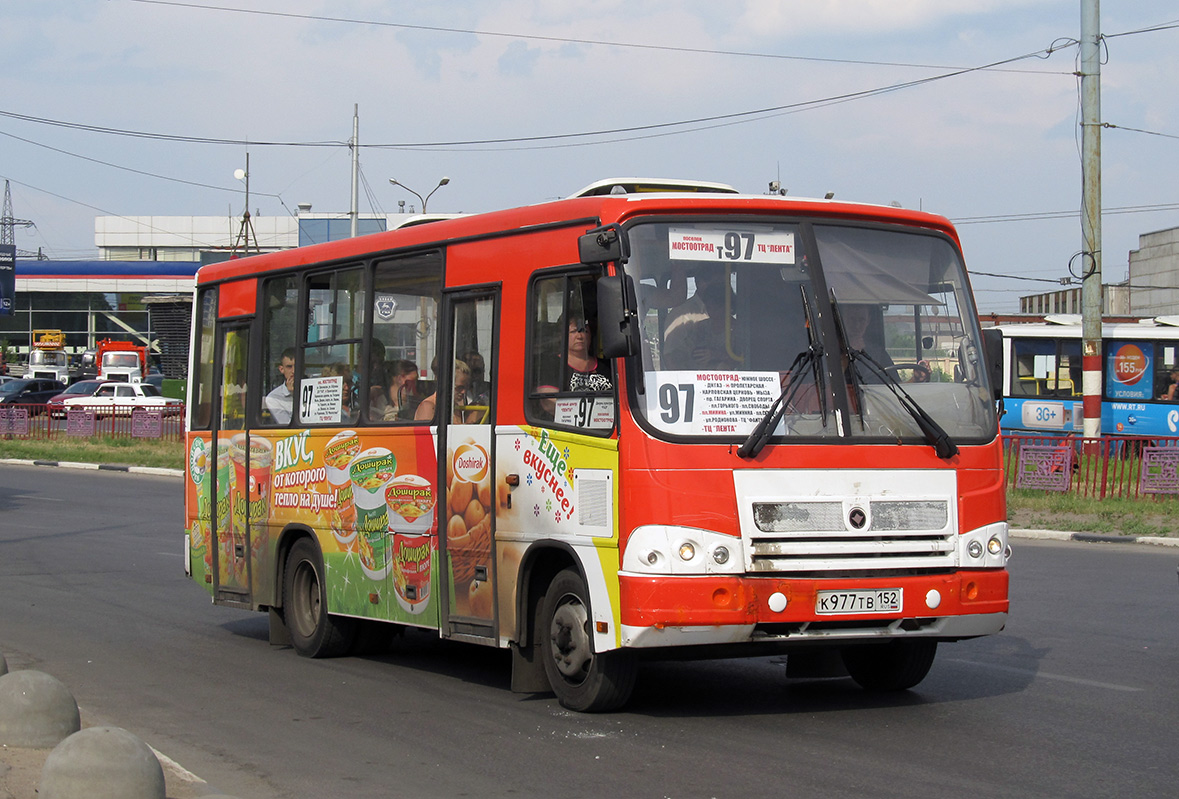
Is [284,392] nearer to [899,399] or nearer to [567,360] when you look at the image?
[567,360]

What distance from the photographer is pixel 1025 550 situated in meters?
18.1

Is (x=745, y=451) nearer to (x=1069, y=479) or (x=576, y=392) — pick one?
(x=576, y=392)

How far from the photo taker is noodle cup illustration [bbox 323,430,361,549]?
1022cm

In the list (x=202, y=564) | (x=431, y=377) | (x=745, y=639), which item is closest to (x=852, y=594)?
(x=745, y=639)

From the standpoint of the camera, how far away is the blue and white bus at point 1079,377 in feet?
109

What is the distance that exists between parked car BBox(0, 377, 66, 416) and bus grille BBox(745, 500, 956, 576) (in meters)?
52.3

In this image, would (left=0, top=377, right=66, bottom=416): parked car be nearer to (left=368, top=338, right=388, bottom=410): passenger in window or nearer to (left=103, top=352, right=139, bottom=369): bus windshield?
(left=103, top=352, right=139, bottom=369): bus windshield

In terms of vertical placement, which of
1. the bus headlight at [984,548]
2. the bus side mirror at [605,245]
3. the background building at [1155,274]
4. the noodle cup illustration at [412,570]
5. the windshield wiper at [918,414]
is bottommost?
the noodle cup illustration at [412,570]

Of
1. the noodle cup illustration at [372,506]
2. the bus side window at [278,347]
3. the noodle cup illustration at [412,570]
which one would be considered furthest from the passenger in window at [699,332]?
the bus side window at [278,347]

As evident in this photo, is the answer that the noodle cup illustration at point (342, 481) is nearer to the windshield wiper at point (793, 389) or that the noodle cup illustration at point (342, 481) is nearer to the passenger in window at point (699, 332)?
the passenger in window at point (699, 332)

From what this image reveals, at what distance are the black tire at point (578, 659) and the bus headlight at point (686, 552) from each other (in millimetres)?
610

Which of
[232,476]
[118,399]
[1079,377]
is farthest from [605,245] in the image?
[118,399]

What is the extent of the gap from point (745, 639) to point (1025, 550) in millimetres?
11842

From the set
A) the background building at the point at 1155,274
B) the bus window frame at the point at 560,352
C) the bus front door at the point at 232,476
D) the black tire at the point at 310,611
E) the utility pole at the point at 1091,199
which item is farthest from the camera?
the background building at the point at 1155,274
